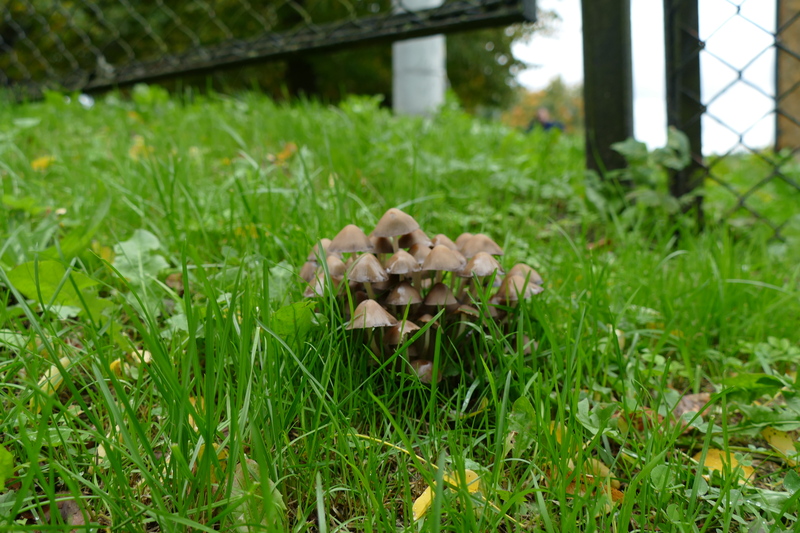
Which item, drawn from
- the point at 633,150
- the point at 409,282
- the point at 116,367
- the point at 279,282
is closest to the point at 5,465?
the point at 116,367

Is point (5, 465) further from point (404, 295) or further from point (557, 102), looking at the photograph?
point (557, 102)

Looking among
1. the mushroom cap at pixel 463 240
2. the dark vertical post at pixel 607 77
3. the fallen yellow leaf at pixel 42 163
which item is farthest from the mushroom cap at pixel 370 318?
the fallen yellow leaf at pixel 42 163

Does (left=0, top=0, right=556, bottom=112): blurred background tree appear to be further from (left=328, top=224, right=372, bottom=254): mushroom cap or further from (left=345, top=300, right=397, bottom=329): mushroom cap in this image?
(left=345, top=300, right=397, bottom=329): mushroom cap

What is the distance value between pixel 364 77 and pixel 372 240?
630 inches

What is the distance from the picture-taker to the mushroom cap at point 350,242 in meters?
1.29

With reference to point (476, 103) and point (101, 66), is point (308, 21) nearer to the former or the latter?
point (101, 66)

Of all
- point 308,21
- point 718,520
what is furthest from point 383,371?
point 308,21

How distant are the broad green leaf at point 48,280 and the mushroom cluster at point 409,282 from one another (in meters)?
0.57

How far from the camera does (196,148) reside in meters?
3.04

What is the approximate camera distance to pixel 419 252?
1330 millimetres

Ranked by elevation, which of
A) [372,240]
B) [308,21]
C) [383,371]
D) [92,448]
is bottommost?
[92,448]

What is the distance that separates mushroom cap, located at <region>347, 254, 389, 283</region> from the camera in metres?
1.23

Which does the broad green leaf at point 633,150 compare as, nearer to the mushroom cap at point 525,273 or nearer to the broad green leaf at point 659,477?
the mushroom cap at point 525,273

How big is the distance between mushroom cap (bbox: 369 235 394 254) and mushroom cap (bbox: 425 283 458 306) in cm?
17
